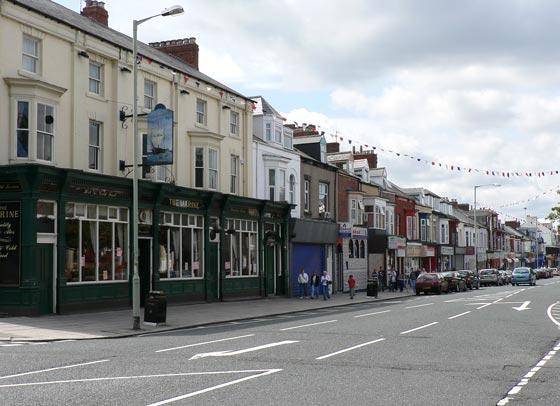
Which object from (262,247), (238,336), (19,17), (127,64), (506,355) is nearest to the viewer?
(506,355)

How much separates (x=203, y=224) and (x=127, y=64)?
323 inches

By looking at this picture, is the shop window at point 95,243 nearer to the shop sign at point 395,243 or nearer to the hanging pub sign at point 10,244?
the hanging pub sign at point 10,244

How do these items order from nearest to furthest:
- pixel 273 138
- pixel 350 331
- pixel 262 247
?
pixel 350 331 < pixel 262 247 < pixel 273 138

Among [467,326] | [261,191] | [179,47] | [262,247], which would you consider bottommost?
[467,326]

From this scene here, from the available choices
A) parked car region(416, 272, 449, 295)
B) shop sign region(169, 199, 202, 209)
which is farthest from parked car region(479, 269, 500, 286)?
shop sign region(169, 199, 202, 209)

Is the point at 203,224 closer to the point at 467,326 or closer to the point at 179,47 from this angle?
the point at 179,47

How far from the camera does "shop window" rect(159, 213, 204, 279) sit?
30500 mm

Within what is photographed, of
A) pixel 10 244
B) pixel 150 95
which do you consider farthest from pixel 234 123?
pixel 10 244

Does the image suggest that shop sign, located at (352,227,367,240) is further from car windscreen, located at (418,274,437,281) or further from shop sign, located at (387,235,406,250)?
car windscreen, located at (418,274,437,281)

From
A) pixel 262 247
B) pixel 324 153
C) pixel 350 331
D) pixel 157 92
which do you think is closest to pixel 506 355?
pixel 350 331

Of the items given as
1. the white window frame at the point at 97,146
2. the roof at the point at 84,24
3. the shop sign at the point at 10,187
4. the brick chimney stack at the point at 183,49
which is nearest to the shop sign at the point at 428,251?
the brick chimney stack at the point at 183,49

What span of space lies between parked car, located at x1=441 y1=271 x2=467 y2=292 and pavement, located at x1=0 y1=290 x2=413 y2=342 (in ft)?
68.8

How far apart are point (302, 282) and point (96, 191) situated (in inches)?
625

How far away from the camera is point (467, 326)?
21.5 meters
